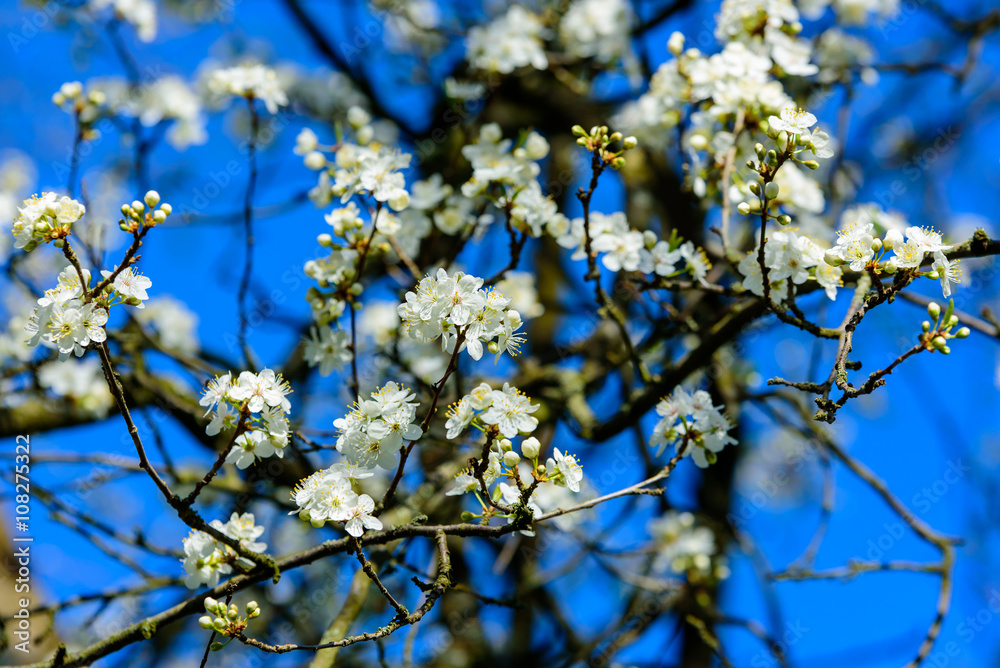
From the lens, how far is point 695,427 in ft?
6.41

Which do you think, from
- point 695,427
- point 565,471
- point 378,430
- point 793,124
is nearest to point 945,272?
point 793,124

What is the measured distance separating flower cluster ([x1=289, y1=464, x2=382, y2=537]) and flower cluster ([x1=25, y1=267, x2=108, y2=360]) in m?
0.56

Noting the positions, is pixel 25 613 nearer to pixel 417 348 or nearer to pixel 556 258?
pixel 417 348

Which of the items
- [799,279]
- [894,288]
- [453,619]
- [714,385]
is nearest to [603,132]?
[799,279]

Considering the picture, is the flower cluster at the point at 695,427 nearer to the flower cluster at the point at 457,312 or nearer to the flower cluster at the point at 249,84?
the flower cluster at the point at 457,312

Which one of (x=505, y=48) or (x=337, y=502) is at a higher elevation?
(x=505, y=48)

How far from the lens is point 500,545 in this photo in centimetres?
457

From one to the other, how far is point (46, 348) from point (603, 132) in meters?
2.82

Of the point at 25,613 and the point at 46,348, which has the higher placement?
the point at 46,348

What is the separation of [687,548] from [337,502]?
7.92 feet

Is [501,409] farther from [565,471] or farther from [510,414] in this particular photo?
[565,471]

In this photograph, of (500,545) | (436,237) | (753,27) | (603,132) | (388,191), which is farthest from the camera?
(500,545)

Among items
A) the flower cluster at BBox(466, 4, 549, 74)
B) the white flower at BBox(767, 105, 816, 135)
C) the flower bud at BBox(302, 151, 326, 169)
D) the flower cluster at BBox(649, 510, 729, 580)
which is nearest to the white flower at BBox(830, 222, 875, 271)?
the white flower at BBox(767, 105, 816, 135)

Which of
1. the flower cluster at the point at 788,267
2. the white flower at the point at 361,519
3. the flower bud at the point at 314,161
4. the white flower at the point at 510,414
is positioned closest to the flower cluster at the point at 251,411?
the white flower at the point at 361,519
